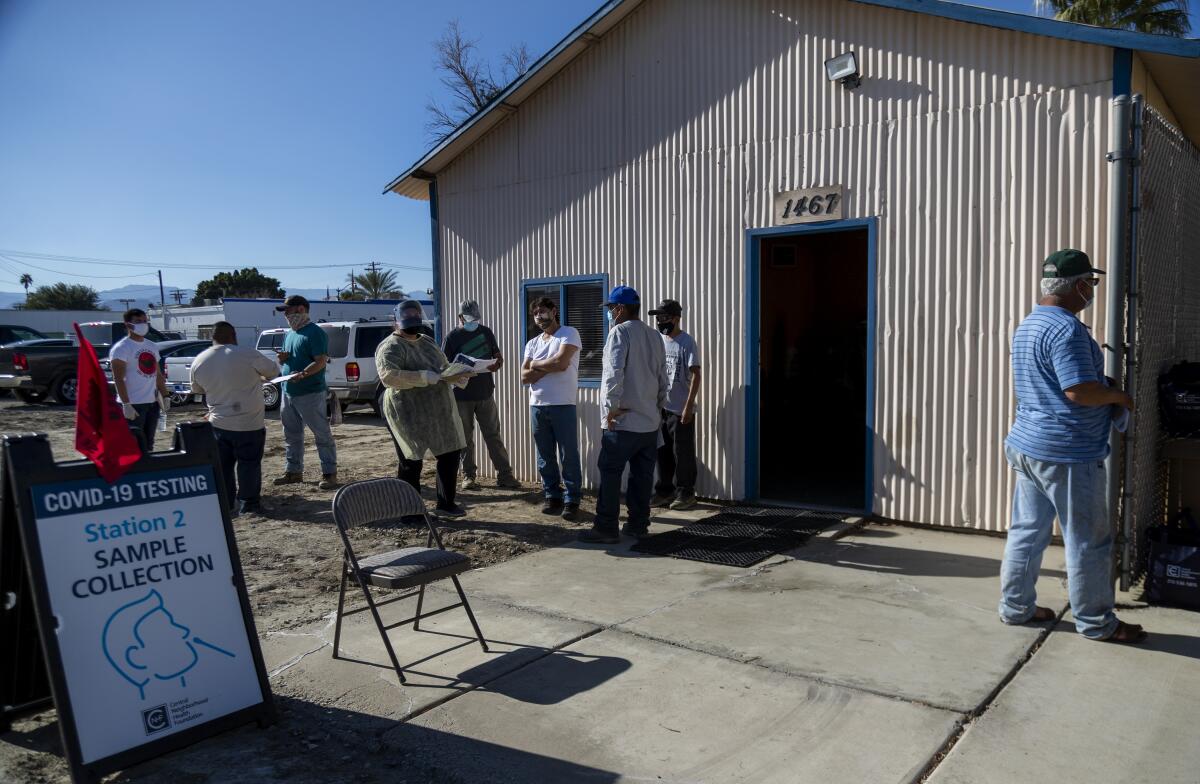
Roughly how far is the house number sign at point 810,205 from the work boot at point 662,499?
2.73 metres

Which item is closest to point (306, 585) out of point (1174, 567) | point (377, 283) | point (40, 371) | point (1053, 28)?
point (1174, 567)

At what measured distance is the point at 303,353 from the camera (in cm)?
895

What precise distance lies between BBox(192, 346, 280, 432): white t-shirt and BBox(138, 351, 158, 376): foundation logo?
1353mm

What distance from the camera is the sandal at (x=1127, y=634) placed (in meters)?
4.40

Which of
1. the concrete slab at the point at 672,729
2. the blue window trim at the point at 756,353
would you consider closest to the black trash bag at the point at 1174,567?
the concrete slab at the point at 672,729

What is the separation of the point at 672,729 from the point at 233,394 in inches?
227

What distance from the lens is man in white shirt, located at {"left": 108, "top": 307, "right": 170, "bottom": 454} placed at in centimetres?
880

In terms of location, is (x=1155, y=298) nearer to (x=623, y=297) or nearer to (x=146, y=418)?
(x=623, y=297)

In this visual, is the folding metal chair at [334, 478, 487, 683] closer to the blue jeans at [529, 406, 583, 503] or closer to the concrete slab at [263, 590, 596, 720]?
the concrete slab at [263, 590, 596, 720]

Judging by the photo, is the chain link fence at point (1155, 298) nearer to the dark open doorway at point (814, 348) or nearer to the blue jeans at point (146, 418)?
the dark open doorway at point (814, 348)

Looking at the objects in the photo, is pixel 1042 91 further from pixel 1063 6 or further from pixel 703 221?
pixel 1063 6

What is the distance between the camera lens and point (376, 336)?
53.6ft

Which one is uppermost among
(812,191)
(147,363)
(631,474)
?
(812,191)

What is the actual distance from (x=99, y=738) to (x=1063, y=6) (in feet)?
81.2
